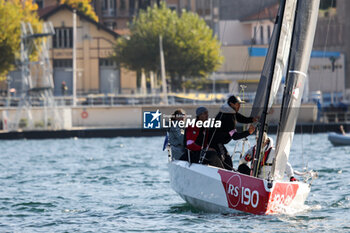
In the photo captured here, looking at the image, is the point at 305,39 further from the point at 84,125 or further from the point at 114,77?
the point at 114,77

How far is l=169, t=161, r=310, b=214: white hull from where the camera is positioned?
49.0 feet

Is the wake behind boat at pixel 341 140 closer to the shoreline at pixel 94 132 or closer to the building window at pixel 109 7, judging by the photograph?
the shoreline at pixel 94 132

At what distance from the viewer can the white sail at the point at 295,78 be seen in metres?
15.4

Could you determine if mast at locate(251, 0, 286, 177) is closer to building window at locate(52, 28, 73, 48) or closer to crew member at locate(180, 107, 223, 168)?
crew member at locate(180, 107, 223, 168)

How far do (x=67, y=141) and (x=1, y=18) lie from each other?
52.5ft


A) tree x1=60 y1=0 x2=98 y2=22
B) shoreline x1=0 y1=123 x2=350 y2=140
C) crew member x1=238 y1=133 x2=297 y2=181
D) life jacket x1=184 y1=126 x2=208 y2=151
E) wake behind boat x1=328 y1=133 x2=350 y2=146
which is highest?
tree x1=60 y1=0 x2=98 y2=22

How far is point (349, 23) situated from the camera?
250ft

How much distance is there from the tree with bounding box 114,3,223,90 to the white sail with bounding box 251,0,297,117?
52259 mm

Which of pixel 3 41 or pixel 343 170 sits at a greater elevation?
pixel 3 41

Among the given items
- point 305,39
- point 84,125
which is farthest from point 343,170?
point 84,125

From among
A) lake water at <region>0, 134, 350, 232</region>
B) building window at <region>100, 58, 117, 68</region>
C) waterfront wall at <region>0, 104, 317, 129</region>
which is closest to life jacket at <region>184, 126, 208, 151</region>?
lake water at <region>0, 134, 350, 232</region>

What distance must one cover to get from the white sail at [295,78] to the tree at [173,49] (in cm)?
5276

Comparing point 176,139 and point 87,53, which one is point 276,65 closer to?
point 176,139

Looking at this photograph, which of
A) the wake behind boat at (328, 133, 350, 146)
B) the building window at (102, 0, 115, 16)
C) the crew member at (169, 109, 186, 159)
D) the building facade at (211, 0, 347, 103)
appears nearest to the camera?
the crew member at (169, 109, 186, 159)
